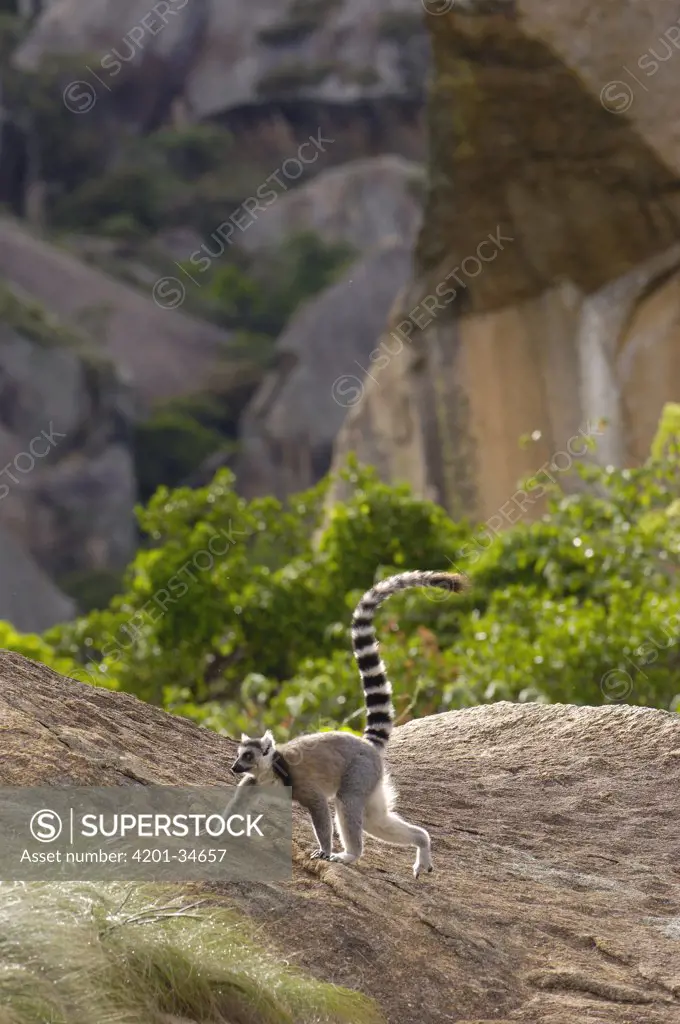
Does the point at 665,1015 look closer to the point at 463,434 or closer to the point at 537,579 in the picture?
the point at 537,579

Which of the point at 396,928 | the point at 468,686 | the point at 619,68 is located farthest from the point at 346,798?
the point at 619,68

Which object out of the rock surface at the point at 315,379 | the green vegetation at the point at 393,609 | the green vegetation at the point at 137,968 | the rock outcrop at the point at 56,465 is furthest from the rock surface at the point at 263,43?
the green vegetation at the point at 137,968

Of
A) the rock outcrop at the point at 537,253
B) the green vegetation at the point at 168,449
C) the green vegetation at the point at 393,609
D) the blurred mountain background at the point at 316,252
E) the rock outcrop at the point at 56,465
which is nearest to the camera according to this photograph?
the green vegetation at the point at 393,609

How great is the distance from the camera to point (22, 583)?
28.4 metres

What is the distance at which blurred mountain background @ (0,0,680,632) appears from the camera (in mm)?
15000

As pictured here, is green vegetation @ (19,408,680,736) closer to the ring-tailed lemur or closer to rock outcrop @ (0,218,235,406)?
the ring-tailed lemur

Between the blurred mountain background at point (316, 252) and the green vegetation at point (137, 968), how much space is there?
878cm

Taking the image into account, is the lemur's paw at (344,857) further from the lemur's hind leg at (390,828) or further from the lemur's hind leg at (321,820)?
the lemur's hind leg at (390,828)

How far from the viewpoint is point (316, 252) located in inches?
1540

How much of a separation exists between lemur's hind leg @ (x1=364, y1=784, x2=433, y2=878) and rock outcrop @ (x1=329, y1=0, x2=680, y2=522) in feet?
35.0

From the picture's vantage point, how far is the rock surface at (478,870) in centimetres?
425

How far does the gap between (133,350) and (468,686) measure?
2725 centimetres

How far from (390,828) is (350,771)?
299mm

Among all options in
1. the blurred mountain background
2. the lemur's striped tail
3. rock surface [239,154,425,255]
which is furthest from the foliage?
the lemur's striped tail
